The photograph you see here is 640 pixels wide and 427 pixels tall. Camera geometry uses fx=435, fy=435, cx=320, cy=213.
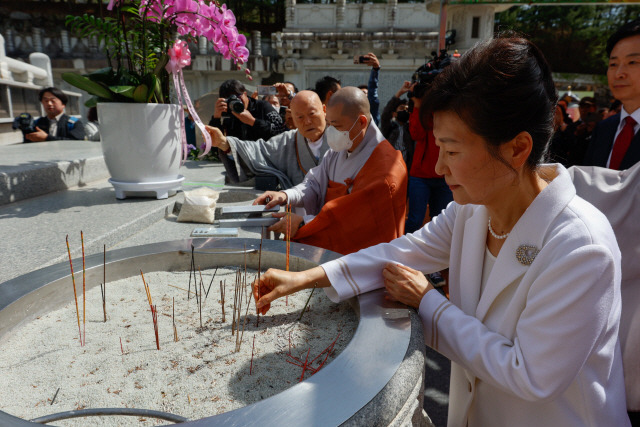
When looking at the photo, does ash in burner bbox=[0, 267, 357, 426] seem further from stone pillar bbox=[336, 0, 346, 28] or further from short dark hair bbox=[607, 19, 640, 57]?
stone pillar bbox=[336, 0, 346, 28]

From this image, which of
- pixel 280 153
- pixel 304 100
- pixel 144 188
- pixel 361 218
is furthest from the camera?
pixel 280 153

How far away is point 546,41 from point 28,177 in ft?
67.8

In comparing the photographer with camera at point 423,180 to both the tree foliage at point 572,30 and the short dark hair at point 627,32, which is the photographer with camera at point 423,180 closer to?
the short dark hair at point 627,32

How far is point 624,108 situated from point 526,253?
178cm

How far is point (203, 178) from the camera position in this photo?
457 cm

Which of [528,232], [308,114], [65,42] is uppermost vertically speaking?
[65,42]

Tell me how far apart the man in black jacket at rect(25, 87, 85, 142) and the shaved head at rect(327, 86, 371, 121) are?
4.43 meters

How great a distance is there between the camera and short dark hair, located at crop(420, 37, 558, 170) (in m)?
0.99

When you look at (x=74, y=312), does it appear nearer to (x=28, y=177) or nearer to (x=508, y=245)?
(x=508, y=245)

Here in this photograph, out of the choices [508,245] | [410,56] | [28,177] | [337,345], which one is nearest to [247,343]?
[337,345]

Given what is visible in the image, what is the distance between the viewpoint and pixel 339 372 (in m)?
0.99

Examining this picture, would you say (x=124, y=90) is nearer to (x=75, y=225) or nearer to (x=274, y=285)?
(x=75, y=225)

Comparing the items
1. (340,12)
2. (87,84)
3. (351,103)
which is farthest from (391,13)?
(87,84)

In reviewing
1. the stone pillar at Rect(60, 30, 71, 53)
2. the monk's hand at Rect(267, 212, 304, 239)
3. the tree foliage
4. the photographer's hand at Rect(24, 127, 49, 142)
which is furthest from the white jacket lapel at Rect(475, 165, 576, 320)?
the tree foliage
